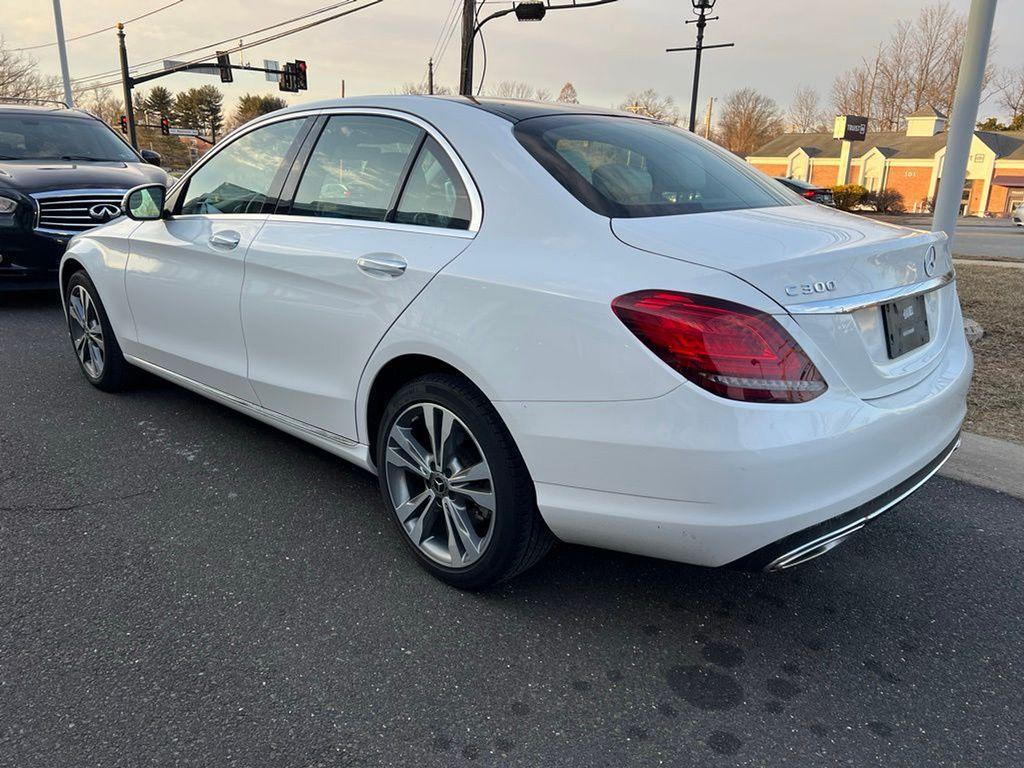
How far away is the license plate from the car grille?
6997 mm

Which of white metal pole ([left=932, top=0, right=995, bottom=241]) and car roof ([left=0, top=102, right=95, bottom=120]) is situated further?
car roof ([left=0, top=102, right=95, bottom=120])

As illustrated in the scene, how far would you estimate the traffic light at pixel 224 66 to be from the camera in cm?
2869

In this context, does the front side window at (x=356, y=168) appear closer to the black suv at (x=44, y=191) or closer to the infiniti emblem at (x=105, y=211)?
the black suv at (x=44, y=191)

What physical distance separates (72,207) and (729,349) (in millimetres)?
7403

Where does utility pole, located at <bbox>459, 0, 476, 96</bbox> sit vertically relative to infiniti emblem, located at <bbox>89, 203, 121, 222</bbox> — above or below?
above

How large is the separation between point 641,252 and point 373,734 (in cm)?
149

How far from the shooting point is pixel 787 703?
2193 millimetres

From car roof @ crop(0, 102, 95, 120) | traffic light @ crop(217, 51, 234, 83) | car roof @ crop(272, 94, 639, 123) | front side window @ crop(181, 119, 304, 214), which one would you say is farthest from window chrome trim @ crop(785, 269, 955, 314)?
traffic light @ crop(217, 51, 234, 83)

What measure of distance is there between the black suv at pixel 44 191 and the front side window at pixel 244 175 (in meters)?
3.65

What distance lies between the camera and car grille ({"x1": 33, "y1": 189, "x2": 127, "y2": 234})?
23.8 feet

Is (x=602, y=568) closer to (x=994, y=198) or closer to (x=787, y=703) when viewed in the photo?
(x=787, y=703)

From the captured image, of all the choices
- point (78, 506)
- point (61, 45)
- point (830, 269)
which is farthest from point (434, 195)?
point (61, 45)

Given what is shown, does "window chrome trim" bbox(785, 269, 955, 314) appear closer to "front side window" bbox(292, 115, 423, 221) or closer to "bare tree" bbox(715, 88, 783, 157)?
"front side window" bbox(292, 115, 423, 221)

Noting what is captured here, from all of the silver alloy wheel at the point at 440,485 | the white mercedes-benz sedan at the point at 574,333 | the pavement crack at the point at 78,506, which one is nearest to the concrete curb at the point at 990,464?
the white mercedes-benz sedan at the point at 574,333
